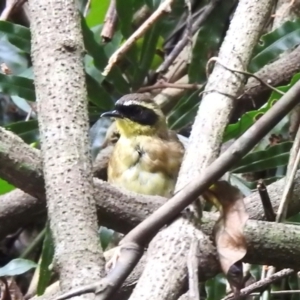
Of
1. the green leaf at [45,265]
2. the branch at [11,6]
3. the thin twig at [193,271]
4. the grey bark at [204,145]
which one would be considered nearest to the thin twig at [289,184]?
the grey bark at [204,145]

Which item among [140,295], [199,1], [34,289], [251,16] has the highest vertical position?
[199,1]

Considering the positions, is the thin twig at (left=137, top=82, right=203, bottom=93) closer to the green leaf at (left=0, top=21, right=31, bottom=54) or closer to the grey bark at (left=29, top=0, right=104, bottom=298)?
the green leaf at (left=0, top=21, right=31, bottom=54)

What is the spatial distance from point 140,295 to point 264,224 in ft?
1.26

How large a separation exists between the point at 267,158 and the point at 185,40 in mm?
717

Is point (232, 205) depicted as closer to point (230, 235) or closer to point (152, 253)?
point (230, 235)

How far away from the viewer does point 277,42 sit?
2.20 meters

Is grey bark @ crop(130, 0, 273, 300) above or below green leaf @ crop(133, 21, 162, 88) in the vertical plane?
below

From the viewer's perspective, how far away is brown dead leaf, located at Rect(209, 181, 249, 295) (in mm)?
1027

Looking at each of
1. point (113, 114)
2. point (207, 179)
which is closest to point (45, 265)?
point (113, 114)

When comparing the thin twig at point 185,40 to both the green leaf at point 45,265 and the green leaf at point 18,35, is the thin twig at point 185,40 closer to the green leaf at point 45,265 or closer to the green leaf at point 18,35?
the green leaf at point 18,35

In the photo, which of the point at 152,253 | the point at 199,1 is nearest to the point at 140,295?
the point at 152,253


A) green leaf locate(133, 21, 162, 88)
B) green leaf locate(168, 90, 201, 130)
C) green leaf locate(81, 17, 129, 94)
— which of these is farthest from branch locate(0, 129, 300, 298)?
green leaf locate(133, 21, 162, 88)

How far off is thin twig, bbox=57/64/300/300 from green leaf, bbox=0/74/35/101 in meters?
1.48

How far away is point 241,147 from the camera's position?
776 millimetres
